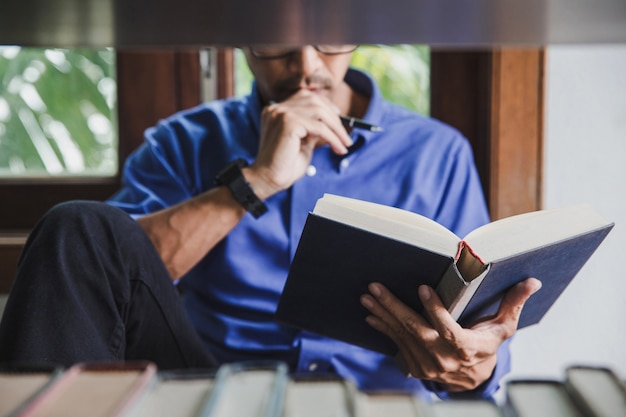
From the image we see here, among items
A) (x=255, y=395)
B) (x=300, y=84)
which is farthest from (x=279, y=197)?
(x=255, y=395)

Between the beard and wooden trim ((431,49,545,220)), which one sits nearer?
the beard

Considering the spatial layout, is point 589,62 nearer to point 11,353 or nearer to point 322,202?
point 322,202

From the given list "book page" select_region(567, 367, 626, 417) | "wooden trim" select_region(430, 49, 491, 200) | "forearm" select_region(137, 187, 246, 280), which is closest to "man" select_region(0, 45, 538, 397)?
"forearm" select_region(137, 187, 246, 280)

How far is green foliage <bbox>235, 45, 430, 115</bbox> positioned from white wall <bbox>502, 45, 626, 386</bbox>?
28 centimetres

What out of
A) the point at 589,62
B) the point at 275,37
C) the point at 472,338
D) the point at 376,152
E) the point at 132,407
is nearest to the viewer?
the point at 132,407

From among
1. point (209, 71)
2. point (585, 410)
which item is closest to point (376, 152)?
point (209, 71)

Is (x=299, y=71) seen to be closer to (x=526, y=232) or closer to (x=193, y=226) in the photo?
(x=193, y=226)

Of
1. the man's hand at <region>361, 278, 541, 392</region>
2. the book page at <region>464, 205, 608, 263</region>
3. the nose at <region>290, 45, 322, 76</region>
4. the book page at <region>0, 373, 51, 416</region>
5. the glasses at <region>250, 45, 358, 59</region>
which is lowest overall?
the man's hand at <region>361, 278, 541, 392</region>

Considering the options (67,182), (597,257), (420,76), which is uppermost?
(420,76)

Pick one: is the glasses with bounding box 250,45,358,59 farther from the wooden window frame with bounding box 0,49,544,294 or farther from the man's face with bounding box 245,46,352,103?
the wooden window frame with bounding box 0,49,544,294

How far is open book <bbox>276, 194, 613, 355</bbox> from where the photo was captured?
759mm

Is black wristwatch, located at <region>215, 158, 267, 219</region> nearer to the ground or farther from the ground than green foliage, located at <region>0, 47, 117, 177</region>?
nearer to the ground

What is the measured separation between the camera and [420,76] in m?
1.68

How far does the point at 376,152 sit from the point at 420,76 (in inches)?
15.7
